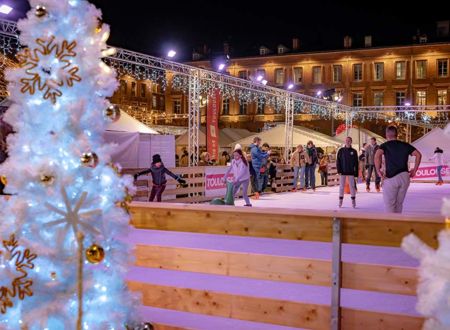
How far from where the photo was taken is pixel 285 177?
21422mm

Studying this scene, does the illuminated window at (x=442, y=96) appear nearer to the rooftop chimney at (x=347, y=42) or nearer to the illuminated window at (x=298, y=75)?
the rooftop chimney at (x=347, y=42)

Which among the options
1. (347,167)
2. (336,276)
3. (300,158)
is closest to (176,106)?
(300,158)

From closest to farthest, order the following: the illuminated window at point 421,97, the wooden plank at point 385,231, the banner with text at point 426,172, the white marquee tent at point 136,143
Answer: the wooden plank at point 385,231
the white marquee tent at point 136,143
the banner with text at point 426,172
the illuminated window at point 421,97

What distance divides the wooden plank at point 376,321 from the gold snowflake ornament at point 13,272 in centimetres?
204

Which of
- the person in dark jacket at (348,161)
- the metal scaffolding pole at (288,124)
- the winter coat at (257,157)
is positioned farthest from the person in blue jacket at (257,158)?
the metal scaffolding pole at (288,124)

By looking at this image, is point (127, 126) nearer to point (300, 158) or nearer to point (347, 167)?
point (347, 167)

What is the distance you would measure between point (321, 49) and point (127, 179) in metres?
60.1

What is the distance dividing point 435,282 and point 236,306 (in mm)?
1898

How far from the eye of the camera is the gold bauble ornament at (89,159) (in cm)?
335

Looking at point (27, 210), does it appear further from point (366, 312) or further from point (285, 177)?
point (285, 177)

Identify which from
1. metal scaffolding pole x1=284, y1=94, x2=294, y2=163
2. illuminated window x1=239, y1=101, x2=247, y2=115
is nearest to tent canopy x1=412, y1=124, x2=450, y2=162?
metal scaffolding pole x1=284, y1=94, x2=294, y2=163

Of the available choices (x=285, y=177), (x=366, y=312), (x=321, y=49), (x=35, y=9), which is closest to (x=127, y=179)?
(x=35, y=9)

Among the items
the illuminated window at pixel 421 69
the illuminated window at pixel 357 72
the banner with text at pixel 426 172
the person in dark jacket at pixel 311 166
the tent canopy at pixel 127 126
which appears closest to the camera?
the tent canopy at pixel 127 126

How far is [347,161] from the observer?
1307 cm
